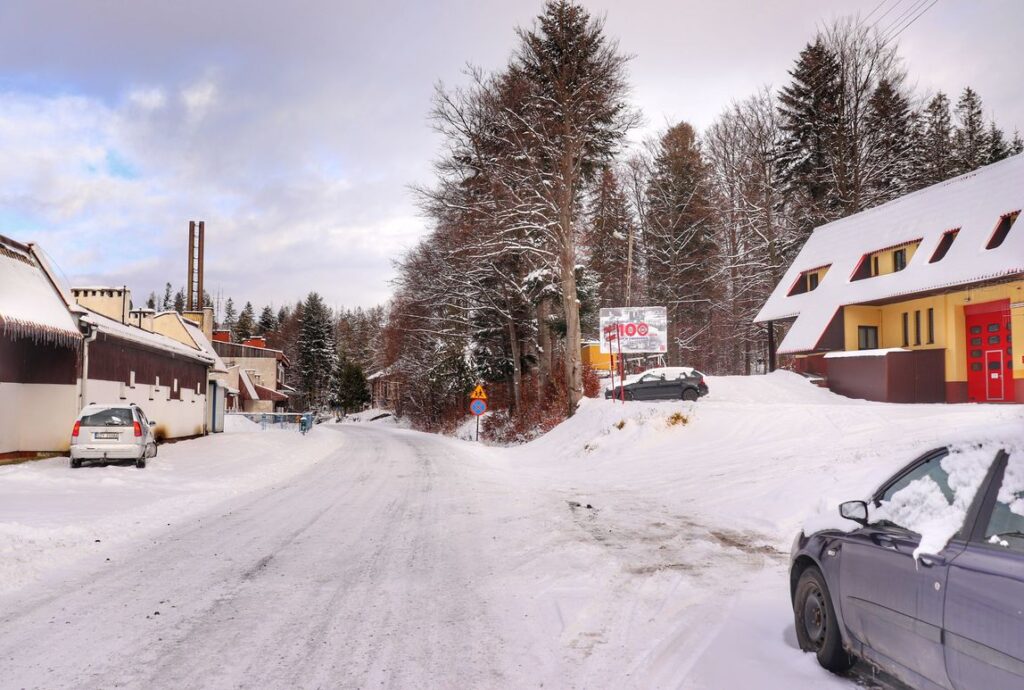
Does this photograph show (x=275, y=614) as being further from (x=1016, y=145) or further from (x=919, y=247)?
(x=1016, y=145)

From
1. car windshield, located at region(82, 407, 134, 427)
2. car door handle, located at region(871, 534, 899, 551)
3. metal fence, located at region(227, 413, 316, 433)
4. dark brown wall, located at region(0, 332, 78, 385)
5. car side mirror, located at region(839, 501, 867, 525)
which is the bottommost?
metal fence, located at region(227, 413, 316, 433)

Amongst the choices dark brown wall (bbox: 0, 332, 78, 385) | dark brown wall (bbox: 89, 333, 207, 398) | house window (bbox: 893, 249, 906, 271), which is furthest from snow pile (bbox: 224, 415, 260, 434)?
house window (bbox: 893, 249, 906, 271)

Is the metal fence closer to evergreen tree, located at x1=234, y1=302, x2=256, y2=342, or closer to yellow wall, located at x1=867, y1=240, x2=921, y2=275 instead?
yellow wall, located at x1=867, y1=240, x2=921, y2=275

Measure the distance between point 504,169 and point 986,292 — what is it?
55.4 ft

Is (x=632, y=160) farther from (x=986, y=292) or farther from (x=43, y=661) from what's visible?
(x=43, y=661)

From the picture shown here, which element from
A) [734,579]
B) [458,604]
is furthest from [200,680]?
[734,579]

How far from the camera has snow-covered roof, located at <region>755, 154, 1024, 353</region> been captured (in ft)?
74.4

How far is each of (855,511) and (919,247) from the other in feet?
82.6

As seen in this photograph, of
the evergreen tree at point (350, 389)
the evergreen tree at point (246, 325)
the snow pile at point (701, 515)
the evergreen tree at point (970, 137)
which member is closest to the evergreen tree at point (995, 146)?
the evergreen tree at point (970, 137)

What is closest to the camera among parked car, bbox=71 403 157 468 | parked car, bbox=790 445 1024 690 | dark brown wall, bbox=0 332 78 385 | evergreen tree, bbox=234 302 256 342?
parked car, bbox=790 445 1024 690

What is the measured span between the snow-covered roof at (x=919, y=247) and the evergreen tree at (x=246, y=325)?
353 ft

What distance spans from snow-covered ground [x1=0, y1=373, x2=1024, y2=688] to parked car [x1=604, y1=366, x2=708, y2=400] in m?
12.2

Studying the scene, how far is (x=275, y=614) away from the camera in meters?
5.66

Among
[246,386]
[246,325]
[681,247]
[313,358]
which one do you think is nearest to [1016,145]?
[681,247]
